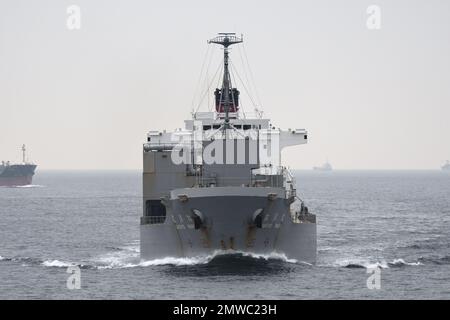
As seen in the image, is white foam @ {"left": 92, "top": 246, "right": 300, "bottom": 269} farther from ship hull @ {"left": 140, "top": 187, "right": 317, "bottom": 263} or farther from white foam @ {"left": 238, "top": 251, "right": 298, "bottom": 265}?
ship hull @ {"left": 140, "top": 187, "right": 317, "bottom": 263}

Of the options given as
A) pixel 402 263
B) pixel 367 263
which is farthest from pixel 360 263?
pixel 402 263

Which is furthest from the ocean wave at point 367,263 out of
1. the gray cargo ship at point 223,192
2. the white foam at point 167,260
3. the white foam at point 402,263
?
the white foam at point 167,260

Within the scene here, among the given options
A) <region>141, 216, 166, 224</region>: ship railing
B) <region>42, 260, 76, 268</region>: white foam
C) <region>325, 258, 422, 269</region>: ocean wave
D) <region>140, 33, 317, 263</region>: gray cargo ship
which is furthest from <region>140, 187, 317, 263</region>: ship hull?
<region>42, 260, 76, 268</region>: white foam

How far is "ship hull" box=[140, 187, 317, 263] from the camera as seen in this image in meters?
46.4

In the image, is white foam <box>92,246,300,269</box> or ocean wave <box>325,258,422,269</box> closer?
white foam <box>92,246,300,269</box>

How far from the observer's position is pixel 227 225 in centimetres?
4678

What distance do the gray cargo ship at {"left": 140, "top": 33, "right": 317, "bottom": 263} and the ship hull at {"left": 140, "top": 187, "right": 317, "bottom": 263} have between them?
0.16ft

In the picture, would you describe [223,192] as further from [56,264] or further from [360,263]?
[56,264]

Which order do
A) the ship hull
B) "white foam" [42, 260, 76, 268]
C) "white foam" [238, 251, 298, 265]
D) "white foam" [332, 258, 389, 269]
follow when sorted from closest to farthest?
the ship hull < "white foam" [238, 251, 298, 265] < "white foam" [332, 258, 389, 269] < "white foam" [42, 260, 76, 268]

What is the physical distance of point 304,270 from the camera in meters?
47.7

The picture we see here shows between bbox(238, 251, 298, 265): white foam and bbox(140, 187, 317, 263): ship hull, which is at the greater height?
bbox(140, 187, 317, 263): ship hull

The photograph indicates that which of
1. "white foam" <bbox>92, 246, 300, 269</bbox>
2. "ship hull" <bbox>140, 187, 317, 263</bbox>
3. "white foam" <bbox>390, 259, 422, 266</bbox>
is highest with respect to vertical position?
"ship hull" <bbox>140, 187, 317, 263</bbox>

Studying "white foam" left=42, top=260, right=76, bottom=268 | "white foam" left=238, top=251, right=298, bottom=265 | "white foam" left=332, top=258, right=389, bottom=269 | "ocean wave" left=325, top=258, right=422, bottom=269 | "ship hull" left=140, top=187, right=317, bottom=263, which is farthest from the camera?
"white foam" left=42, top=260, right=76, bottom=268

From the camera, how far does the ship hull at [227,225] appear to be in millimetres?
46375
